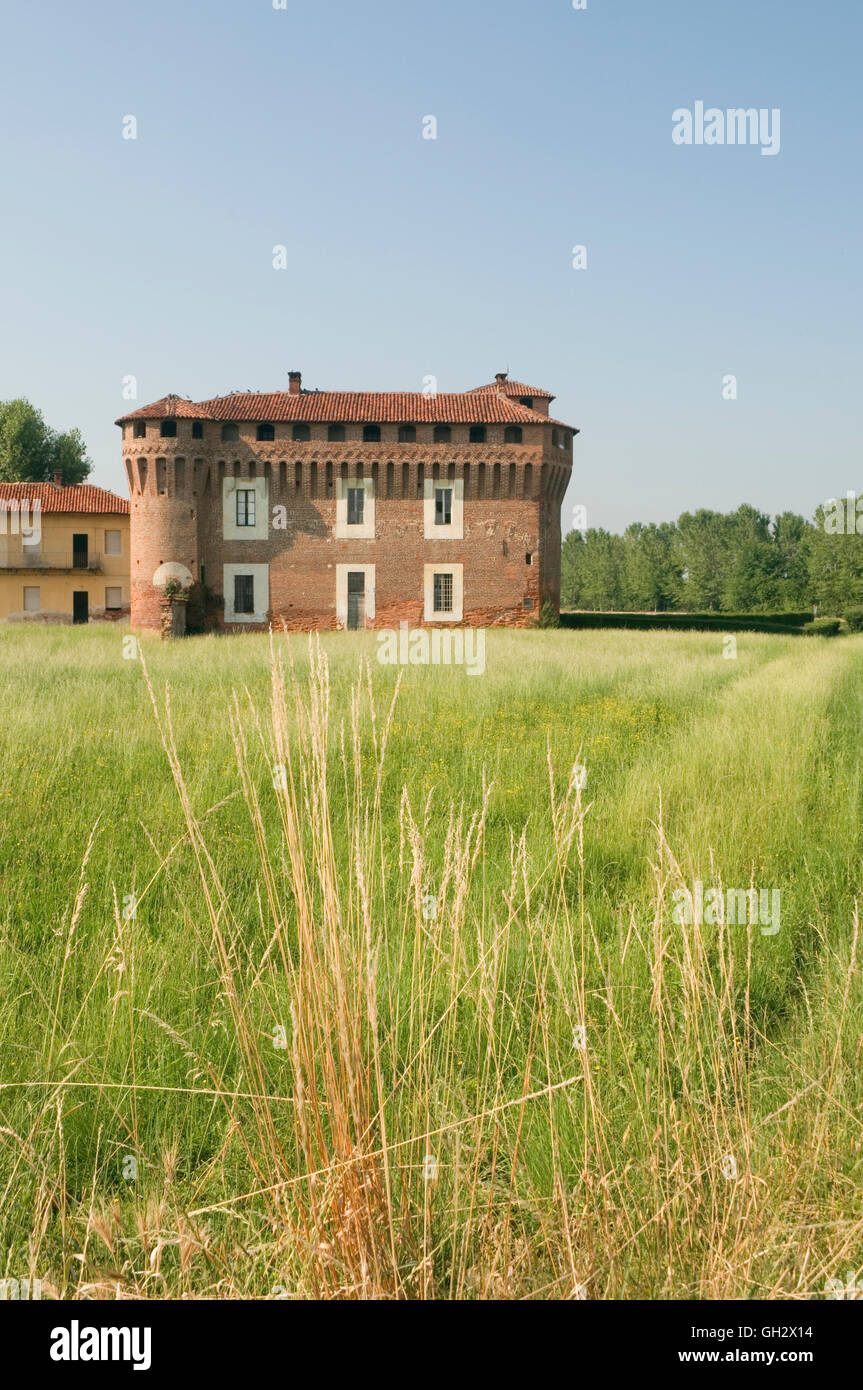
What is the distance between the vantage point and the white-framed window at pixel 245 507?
34.7 m

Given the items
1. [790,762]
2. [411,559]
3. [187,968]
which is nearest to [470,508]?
[411,559]

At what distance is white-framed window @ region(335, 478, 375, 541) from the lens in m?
34.5

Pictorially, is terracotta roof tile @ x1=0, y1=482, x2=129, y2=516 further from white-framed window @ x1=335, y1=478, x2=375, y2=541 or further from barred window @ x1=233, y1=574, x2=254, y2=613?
white-framed window @ x1=335, y1=478, x2=375, y2=541

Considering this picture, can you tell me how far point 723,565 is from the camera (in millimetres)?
Answer: 67625

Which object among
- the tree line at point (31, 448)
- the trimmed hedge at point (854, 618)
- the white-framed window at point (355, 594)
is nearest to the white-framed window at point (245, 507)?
the white-framed window at point (355, 594)

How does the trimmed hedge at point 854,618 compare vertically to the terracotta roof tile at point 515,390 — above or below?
below

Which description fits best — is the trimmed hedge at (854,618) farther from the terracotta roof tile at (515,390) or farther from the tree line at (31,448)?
the tree line at (31,448)

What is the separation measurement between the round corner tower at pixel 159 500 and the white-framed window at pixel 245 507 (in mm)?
1585

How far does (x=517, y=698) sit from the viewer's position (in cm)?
1211

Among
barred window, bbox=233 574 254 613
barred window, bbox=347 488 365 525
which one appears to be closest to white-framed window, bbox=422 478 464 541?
barred window, bbox=347 488 365 525

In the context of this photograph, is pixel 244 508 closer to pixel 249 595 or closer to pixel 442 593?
pixel 249 595

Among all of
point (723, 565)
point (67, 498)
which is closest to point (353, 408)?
point (67, 498)

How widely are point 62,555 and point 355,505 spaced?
14576 millimetres
